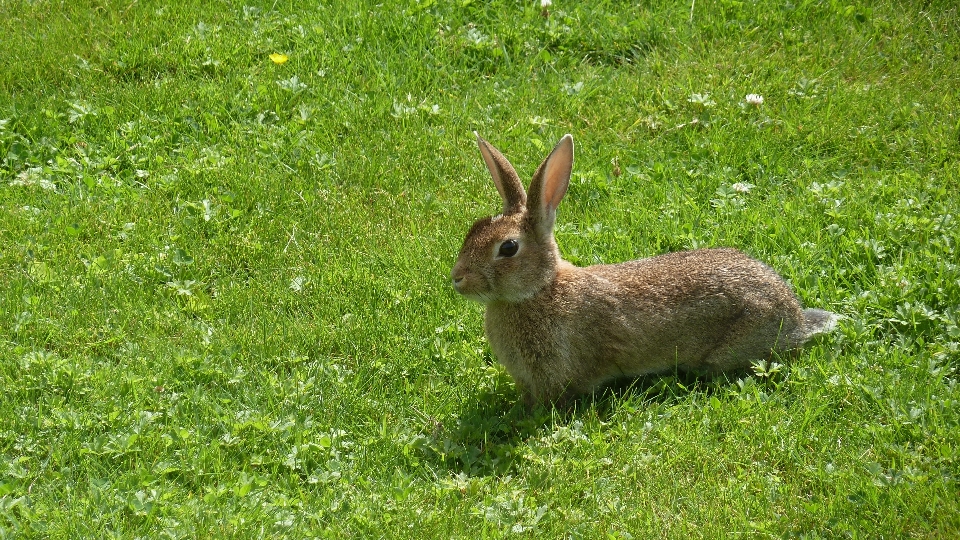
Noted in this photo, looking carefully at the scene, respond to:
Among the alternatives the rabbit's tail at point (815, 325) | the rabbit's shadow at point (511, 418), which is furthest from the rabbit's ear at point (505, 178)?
the rabbit's tail at point (815, 325)

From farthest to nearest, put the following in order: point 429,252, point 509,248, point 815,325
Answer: point 429,252 → point 815,325 → point 509,248

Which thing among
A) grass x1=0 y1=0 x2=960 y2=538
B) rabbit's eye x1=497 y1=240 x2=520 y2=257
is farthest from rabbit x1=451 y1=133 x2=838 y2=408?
grass x1=0 y1=0 x2=960 y2=538

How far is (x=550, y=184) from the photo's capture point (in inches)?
215

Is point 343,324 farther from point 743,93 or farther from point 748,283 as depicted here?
point 743,93

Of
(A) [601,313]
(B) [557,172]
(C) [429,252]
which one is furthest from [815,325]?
(C) [429,252]

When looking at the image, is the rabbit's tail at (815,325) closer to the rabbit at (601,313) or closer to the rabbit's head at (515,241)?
the rabbit at (601,313)

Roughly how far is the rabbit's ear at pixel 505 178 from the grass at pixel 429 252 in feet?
2.48

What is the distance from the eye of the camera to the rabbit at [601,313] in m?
5.45

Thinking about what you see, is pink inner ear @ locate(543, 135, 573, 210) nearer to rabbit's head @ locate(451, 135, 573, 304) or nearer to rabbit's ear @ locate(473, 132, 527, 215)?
rabbit's head @ locate(451, 135, 573, 304)

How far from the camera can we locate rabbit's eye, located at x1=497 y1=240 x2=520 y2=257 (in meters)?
5.38

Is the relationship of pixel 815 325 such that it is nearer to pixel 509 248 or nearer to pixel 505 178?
pixel 509 248

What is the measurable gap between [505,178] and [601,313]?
2.68 ft

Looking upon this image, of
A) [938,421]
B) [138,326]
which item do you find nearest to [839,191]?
[938,421]

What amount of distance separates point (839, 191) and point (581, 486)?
285 centimetres
